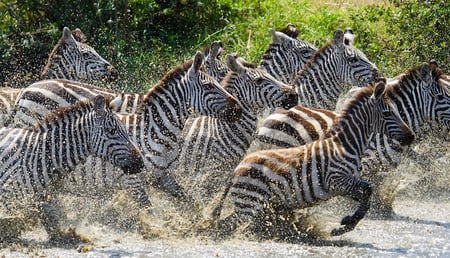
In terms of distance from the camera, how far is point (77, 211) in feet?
38.7

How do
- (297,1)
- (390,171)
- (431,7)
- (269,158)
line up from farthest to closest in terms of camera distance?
(297,1) → (431,7) → (390,171) → (269,158)

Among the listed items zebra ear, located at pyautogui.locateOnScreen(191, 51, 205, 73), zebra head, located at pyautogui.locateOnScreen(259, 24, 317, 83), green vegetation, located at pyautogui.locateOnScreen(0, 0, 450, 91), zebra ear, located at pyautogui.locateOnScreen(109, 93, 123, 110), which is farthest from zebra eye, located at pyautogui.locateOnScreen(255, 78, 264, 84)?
green vegetation, located at pyautogui.locateOnScreen(0, 0, 450, 91)

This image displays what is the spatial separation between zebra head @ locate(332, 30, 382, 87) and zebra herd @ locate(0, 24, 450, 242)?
0.02 metres

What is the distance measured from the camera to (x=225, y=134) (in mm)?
12789

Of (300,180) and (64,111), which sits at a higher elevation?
(64,111)

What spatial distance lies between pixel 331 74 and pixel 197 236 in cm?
448

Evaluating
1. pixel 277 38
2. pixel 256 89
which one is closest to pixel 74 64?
pixel 277 38

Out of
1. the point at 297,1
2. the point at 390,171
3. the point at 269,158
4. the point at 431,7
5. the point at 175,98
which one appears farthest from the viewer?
the point at 297,1

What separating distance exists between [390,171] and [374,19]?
21.9ft

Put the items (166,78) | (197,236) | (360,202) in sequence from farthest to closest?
1. (166,78)
2. (197,236)
3. (360,202)

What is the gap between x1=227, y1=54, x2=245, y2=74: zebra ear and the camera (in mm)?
13275

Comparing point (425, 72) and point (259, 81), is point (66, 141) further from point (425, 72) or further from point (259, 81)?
point (425, 72)

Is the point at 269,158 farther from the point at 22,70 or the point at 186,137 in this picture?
the point at 22,70

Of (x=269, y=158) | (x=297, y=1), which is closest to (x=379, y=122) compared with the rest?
(x=269, y=158)
